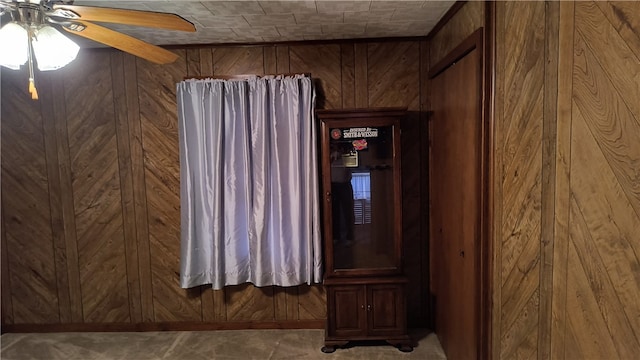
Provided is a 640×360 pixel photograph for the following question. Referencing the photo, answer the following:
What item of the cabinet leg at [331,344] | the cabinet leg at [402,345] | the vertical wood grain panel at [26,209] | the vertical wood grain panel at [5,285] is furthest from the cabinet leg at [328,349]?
the vertical wood grain panel at [5,285]

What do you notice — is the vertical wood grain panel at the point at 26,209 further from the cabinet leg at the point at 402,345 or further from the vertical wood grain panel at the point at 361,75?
the cabinet leg at the point at 402,345

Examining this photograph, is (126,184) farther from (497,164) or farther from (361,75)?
(497,164)

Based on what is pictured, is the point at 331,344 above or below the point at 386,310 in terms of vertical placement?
below

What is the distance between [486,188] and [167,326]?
2.85m

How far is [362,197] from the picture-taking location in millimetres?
2951

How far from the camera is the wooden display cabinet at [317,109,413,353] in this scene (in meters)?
2.80

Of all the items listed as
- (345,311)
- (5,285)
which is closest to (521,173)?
(345,311)

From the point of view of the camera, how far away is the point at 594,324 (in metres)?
1.21

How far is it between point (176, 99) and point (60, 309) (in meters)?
2.12

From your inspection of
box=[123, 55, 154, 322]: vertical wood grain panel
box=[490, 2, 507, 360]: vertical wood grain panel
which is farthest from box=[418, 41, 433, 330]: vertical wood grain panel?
box=[123, 55, 154, 322]: vertical wood grain panel

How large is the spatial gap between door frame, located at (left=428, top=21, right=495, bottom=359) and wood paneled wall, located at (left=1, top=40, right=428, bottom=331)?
117 centimetres

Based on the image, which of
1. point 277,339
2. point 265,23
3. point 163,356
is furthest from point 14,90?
point 277,339

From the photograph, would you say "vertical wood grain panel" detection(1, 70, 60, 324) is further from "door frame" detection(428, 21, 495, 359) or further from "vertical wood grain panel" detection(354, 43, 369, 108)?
"door frame" detection(428, 21, 495, 359)

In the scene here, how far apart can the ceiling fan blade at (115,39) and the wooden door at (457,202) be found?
159 centimetres
